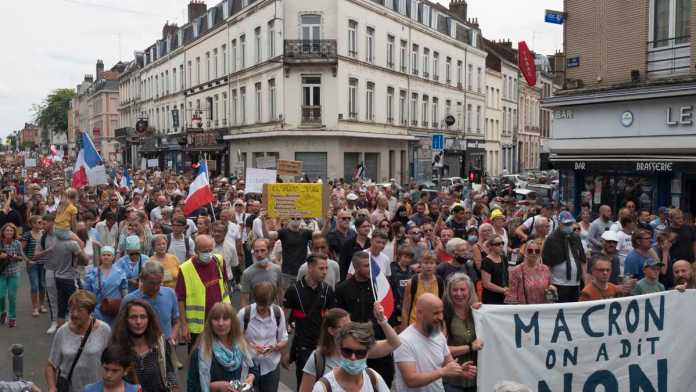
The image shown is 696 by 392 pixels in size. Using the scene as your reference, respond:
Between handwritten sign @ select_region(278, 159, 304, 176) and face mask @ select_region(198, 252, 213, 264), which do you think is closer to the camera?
face mask @ select_region(198, 252, 213, 264)

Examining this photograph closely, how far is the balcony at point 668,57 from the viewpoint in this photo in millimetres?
14414

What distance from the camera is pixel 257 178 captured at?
1438 centimetres

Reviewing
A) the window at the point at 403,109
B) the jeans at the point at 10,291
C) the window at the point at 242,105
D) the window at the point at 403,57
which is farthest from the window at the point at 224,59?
the jeans at the point at 10,291

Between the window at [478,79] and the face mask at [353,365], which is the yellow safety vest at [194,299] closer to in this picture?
the face mask at [353,365]

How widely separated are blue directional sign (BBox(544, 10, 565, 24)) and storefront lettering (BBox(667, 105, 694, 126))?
12.7 feet

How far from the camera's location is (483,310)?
524 cm

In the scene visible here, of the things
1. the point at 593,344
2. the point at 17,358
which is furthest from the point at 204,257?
the point at 593,344

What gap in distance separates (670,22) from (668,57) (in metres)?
0.76

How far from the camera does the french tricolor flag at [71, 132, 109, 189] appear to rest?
16.1 meters

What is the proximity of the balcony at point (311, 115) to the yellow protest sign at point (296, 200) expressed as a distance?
20.5 m

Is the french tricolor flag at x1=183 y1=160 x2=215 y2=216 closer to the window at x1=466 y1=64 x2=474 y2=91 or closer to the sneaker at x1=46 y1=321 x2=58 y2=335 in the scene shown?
the sneaker at x1=46 y1=321 x2=58 y2=335

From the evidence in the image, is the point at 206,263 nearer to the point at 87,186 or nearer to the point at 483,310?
the point at 483,310

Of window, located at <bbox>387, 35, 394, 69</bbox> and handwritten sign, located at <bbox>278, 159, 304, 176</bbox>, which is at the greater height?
window, located at <bbox>387, 35, 394, 69</bbox>

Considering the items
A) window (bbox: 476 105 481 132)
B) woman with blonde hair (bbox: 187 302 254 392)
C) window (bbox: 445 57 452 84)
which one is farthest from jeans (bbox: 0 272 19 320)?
window (bbox: 476 105 481 132)
